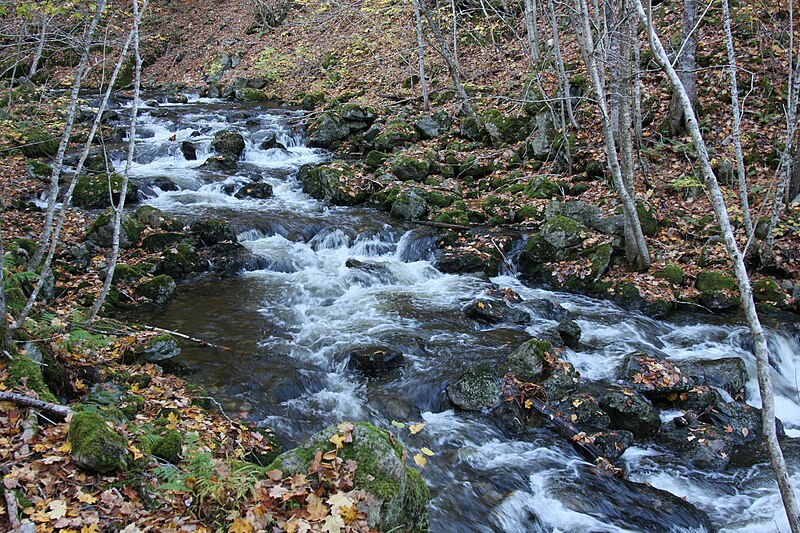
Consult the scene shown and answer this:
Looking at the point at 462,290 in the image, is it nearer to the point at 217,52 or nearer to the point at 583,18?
the point at 583,18

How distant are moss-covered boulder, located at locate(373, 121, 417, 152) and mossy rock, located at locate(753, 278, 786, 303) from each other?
460 inches

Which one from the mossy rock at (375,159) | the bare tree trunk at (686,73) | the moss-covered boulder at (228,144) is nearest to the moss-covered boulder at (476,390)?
the bare tree trunk at (686,73)

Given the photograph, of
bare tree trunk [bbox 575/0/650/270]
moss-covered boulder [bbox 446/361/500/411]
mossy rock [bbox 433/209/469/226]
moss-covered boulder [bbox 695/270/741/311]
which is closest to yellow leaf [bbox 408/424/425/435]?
moss-covered boulder [bbox 446/361/500/411]

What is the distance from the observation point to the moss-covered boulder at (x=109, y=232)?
1121 cm

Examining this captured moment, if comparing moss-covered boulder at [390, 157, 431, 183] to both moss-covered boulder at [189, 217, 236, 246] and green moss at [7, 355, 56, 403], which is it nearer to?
moss-covered boulder at [189, 217, 236, 246]

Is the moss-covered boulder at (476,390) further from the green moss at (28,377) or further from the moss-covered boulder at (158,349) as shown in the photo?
the green moss at (28,377)

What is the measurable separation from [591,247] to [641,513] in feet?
22.1

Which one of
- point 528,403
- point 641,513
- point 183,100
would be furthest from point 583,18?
point 183,100

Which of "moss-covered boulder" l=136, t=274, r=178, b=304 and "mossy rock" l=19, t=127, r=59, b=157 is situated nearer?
"moss-covered boulder" l=136, t=274, r=178, b=304

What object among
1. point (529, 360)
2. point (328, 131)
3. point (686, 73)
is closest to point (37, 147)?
point (328, 131)

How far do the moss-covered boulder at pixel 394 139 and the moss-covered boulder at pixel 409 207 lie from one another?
4.32 m

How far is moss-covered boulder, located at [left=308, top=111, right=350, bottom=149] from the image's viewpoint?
19.7 metres

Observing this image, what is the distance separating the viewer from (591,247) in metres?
11.3

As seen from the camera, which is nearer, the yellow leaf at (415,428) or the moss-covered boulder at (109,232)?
the yellow leaf at (415,428)
